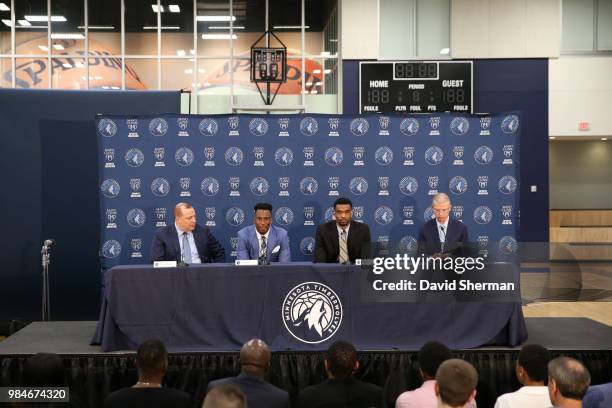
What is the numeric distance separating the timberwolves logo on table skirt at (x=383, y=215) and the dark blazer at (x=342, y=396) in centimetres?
550

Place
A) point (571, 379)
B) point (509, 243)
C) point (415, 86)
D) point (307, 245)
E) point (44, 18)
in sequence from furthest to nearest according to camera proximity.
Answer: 1. point (44, 18)
2. point (415, 86)
3. point (307, 245)
4. point (509, 243)
5. point (571, 379)

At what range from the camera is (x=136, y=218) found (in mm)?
9516

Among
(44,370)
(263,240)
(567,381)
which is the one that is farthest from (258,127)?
(567,381)

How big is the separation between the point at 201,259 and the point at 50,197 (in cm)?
311

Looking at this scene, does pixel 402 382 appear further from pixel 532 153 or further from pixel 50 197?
pixel 532 153

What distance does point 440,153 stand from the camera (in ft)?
32.1

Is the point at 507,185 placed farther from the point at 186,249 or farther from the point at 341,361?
the point at 341,361

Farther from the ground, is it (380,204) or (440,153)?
(440,153)

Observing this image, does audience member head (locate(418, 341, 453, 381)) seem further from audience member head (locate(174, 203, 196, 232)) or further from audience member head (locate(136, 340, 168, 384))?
audience member head (locate(174, 203, 196, 232))

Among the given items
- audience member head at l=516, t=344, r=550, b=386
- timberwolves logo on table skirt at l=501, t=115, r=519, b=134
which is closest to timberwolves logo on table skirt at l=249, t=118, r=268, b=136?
timberwolves logo on table skirt at l=501, t=115, r=519, b=134

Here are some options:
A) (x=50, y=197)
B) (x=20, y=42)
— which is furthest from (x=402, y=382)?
(x=20, y=42)

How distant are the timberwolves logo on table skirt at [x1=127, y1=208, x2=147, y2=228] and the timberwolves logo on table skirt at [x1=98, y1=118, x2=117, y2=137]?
98 centimetres

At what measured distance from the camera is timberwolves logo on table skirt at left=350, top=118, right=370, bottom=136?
9.79 m

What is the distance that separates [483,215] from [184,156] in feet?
12.6
